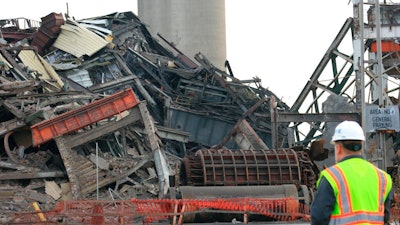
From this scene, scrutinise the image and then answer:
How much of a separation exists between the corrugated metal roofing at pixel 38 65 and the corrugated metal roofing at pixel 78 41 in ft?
11.2

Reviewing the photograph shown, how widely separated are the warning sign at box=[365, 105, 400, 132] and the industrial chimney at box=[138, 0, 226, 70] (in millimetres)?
35416

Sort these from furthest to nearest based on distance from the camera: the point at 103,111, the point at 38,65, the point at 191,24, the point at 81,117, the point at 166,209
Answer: the point at 191,24
the point at 38,65
the point at 103,111
the point at 81,117
the point at 166,209

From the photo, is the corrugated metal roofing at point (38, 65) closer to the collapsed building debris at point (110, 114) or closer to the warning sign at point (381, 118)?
the collapsed building debris at point (110, 114)

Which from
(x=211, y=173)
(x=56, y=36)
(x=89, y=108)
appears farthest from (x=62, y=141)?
(x=56, y=36)

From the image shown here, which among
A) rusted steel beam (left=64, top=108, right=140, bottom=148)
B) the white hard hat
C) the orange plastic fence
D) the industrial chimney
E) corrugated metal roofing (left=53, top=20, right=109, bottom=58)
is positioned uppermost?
the industrial chimney

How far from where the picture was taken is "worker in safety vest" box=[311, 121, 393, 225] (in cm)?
553

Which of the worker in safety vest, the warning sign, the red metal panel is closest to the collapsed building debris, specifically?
the red metal panel

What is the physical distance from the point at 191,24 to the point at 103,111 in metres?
30.7

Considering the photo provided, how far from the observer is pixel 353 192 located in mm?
5543

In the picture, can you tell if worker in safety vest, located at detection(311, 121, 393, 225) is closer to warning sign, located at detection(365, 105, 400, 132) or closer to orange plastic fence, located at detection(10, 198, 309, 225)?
orange plastic fence, located at detection(10, 198, 309, 225)

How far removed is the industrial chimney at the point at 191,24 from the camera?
56.8 metres

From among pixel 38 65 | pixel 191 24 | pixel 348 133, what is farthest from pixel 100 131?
pixel 191 24

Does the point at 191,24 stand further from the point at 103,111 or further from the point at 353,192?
the point at 353,192

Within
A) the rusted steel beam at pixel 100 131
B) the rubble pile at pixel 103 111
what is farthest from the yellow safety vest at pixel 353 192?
the rusted steel beam at pixel 100 131
